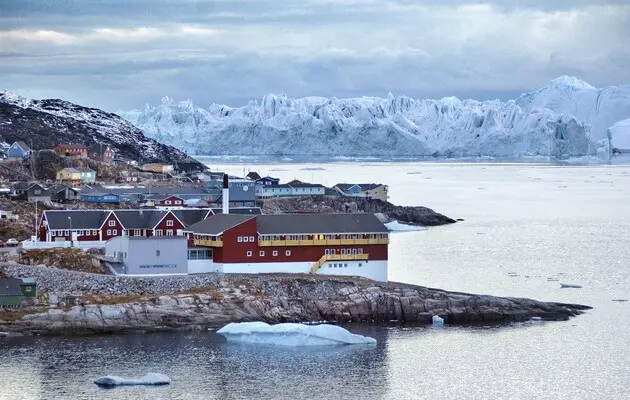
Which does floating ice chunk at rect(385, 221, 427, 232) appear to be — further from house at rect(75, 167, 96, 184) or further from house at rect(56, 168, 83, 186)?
house at rect(56, 168, 83, 186)

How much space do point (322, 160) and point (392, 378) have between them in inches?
6239

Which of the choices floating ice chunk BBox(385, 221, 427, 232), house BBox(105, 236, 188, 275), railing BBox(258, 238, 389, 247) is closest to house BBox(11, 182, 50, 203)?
house BBox(105, 236, 188, 275)

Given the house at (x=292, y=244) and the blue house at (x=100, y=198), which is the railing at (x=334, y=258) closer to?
the house at (x=292, y=244)

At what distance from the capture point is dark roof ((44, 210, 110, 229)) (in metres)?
38.9

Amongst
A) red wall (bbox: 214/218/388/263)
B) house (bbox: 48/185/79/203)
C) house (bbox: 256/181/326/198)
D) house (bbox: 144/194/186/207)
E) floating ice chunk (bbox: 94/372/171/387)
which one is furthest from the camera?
house (bbox: 256/181/326/198)

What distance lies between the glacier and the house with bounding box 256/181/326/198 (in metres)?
97.9

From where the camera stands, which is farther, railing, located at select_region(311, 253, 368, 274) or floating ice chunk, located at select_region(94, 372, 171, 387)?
railing, located at select_region(311, 253, 368, 274)

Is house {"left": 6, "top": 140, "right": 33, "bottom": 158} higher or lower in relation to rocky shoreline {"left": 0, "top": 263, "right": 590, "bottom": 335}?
higher

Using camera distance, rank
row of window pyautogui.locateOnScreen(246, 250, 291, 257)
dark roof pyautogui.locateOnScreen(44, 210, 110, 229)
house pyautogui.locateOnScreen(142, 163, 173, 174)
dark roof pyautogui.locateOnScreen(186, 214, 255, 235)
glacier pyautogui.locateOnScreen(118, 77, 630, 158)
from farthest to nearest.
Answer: glacier pyautogui.locateOnScreen(118, 77, 630, 158) < house pyautogui.locateOnScreen(142, 163, 173, 174) < dark roof pyautogui.locateOnScreen(44, 210, 110, 229) < dark roof pyautogui.locateOnScreen(186, 214, 255, 235) < row of window pyautogui.locateOnScreen(246, 250, 291, 257)

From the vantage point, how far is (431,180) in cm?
12800

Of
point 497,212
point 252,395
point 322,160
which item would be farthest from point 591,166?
point 252,395

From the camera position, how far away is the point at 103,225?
39.4 meters

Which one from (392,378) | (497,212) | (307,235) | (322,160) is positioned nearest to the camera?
(392,378)

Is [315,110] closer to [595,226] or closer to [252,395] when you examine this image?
[595,226]
